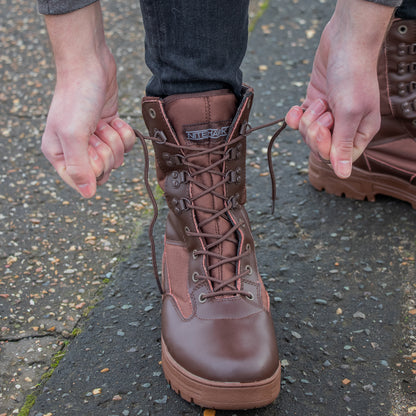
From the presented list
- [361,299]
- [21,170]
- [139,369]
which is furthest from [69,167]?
[21,170]

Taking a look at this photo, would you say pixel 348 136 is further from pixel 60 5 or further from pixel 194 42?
pixel 60 5

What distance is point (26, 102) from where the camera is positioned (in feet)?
7.27

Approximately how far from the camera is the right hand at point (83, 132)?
1.01 m

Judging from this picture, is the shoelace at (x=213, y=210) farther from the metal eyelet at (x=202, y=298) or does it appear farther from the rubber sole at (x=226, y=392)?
the rubber sole at (x=226, y=392)

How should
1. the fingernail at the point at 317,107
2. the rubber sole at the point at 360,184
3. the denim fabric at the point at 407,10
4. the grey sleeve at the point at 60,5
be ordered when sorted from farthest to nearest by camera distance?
the rubber sole at the point at 360,184 < the denim fabric at the point at 407,10 < the fingernail at the point at 317,107 < the grey sleeve at the point at 60,5

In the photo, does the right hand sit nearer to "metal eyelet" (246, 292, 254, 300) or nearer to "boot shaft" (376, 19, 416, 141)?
"metal eyelet" (246, 292, 254, 300)

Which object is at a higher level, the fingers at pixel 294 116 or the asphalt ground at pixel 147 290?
the fingers at pixel 294 116

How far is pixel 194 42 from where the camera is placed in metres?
1.09

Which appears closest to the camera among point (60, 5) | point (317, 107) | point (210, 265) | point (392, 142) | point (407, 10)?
point (60, 5)

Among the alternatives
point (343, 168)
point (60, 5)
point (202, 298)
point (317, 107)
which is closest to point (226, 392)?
point (202, 298)

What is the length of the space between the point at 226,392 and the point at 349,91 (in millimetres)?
647

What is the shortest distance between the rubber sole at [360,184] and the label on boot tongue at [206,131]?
55 cm

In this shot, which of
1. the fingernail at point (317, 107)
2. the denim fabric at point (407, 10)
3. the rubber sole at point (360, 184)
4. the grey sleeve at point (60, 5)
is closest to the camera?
the grey sleeve at point (60, 5)

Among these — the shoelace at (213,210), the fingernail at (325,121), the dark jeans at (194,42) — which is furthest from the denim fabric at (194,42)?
the fingernail at (325,121)
